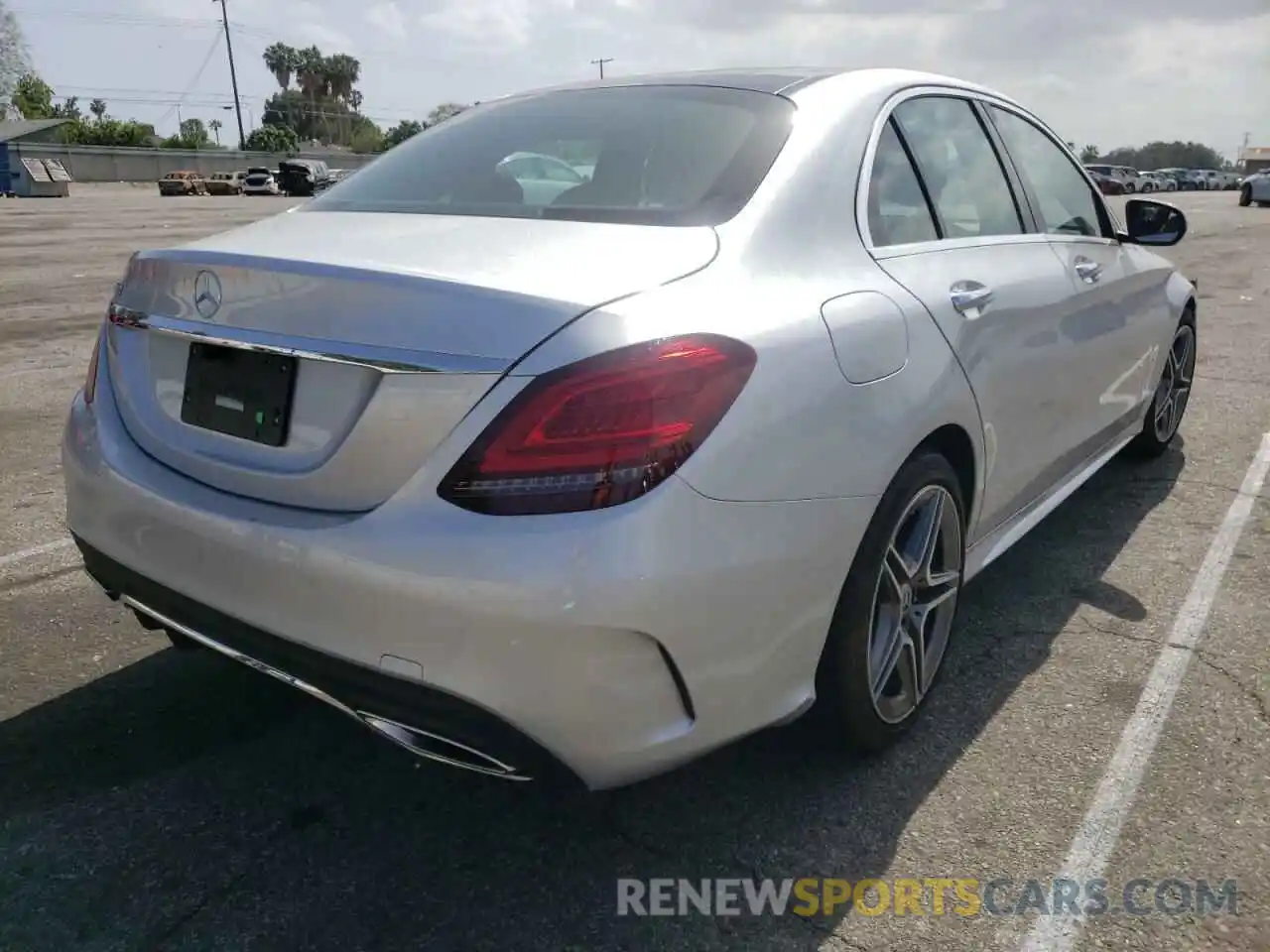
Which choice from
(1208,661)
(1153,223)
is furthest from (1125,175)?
(1208,661)

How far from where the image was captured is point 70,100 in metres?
107

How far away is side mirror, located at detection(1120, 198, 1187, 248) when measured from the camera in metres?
4.40

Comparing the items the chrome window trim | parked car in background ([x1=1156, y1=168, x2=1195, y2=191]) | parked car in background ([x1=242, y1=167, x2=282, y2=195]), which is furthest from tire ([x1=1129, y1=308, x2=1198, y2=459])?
parked car in background ([x1=1156, y1=168, x2=1195, y2=191])

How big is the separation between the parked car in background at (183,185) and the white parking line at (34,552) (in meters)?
54.2

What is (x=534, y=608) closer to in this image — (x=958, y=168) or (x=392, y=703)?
(x=392, y=703)

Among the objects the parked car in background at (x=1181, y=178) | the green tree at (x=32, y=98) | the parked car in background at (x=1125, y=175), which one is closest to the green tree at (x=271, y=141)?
the green tree at (x=32, y=98)

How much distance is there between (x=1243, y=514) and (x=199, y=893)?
13.8 feet

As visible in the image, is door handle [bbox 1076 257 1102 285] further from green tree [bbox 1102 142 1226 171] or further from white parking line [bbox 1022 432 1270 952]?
green tree [bbox 1102 142 1226 171]

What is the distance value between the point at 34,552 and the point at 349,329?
8.67 ft

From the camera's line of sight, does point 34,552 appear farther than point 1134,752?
Yes

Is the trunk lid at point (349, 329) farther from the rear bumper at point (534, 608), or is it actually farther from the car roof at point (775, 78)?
the car roof at point (775, 78)

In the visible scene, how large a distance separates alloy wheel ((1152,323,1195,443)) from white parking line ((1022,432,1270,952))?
0.90 metres

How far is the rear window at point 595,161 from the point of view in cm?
240

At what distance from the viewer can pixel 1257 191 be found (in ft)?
132
